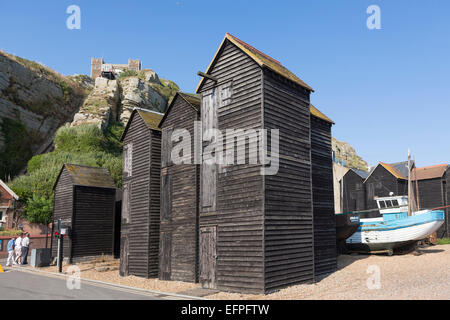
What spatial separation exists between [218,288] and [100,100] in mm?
56004

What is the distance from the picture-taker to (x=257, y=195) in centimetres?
1460

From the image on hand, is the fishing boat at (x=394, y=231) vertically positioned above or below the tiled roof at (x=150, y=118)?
below

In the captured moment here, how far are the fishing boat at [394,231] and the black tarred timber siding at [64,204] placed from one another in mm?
19837

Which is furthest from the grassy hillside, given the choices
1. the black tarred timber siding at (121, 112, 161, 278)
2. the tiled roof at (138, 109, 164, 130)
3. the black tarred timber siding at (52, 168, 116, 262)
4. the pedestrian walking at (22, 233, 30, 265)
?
the tiled roof at (138, 109, 164, 130)

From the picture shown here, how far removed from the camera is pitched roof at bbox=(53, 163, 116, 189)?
2823cm

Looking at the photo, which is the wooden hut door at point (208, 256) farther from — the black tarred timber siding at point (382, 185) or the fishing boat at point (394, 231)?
the black tarred timber siding at point (382, 185)

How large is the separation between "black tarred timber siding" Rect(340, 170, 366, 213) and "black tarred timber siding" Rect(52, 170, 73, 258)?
29.6m

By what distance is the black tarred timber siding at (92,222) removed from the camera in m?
27.1

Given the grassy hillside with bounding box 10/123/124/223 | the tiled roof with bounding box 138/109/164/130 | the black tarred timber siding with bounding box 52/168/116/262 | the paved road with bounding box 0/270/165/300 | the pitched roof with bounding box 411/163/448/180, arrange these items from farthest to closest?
the grassy hillside with bounding box 10/123/124/223, the pitched roof with bounding box 411/163/448/180, the black tarred timber siding with bounding box 52/168/116/262, the tiled roof with bounding box 138/109/164/130, the paved road with bounding box 0/270/165/300

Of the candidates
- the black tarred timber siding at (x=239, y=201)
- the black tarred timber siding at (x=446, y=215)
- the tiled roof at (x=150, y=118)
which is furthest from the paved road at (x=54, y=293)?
the black tarred timber siding at (x=446, y=215)

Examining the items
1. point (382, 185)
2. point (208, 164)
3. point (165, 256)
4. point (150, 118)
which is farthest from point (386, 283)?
point (382, 185)

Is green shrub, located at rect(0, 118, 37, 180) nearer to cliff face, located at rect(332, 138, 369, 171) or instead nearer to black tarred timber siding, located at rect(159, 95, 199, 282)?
black tarred timber siding, located at rect(159, 95, 199, 282)
